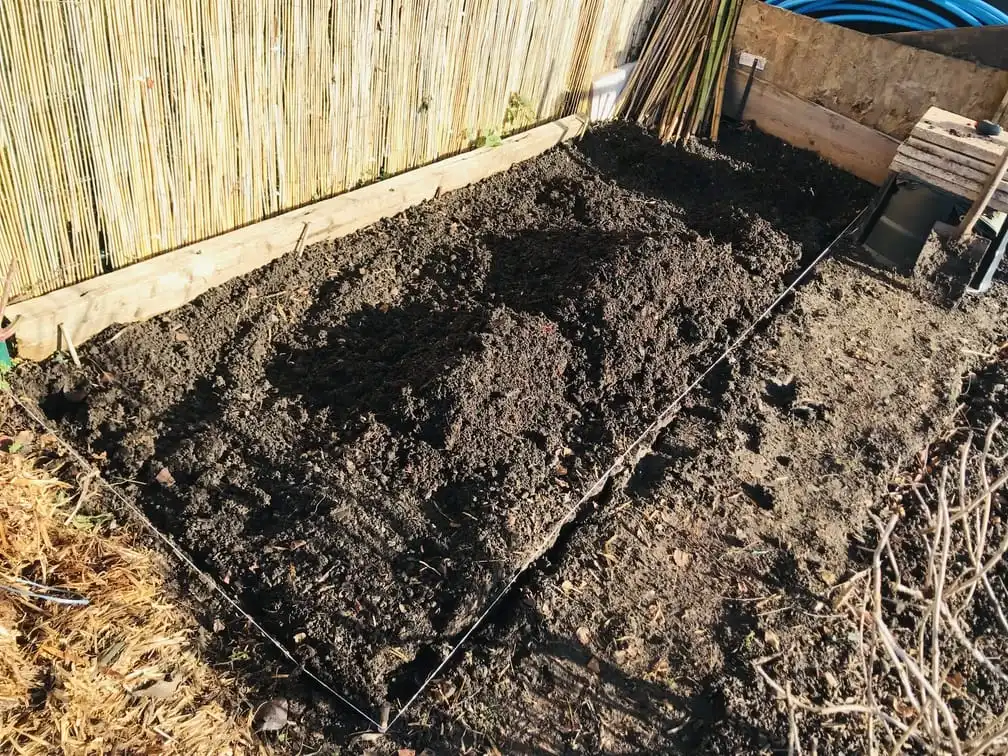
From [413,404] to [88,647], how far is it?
55.9 inches

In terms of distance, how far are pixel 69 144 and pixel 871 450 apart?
3.63 m

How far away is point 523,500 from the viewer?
3.18 meters

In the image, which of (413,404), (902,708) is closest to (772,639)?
(902,708)

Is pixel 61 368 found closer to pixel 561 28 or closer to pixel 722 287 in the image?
pixel 722 287

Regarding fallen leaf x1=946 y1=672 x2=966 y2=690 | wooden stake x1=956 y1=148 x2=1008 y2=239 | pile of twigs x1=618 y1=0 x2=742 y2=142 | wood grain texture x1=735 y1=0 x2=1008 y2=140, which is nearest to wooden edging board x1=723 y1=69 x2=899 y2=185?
wood grain texture x1=735 y1=0 x2=1008 y2=140

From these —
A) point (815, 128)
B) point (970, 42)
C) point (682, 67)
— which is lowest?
point (815, 128)

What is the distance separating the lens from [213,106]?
3439mm

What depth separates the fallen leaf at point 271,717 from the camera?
101 inches

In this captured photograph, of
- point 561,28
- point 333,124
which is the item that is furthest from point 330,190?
point 561,28

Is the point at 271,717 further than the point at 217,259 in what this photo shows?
No

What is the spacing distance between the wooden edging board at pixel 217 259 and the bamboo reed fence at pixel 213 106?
0.09 metres

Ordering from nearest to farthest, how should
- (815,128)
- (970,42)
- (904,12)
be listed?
(970,42)
(815,128)
(904,12)

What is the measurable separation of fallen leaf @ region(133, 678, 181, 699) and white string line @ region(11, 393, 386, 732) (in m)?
0.30

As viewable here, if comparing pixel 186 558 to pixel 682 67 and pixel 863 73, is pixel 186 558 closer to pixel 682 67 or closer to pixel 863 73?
pixel 682 67
